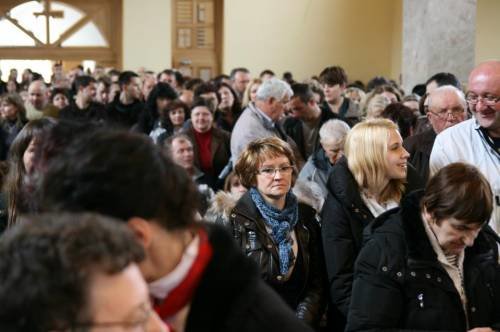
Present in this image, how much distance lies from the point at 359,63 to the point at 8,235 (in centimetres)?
2100

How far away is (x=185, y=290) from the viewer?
6.01 ft

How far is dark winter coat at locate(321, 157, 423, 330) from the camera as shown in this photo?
444 cm

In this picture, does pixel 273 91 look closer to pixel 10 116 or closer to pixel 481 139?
pixel 10 116

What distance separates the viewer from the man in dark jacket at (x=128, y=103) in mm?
11508

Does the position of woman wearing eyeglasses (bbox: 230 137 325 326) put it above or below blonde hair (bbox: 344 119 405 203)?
below

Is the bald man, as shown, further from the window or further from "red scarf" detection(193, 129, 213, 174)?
the window

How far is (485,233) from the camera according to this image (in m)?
3.53

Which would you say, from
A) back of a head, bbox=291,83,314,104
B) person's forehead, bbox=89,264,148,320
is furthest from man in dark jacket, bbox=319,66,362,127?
person's forehead, bbox=89,264,148,320

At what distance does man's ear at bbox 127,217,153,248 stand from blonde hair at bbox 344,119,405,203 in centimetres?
275

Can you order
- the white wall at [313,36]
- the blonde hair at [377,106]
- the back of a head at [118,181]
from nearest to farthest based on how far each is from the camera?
the back of a head at [118,181] → the blonde hair at [377,106] → the white wall at [313,36]

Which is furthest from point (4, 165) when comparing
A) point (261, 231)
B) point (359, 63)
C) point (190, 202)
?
point (359, 63)

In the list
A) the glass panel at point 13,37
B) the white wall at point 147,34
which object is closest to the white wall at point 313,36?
the white wall at point 147,34

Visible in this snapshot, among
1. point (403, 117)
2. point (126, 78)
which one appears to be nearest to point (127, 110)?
point (126, 78)

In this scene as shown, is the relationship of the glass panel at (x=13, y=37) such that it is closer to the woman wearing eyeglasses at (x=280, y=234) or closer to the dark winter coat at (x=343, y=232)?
the woman wearing eyeglasses at (x=280, y=234)
